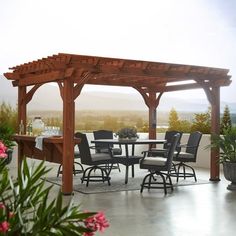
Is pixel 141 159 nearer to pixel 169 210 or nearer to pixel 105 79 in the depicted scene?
pixel 169 210

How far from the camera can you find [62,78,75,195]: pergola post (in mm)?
6895

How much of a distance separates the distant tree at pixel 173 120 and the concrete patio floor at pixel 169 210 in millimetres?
5551

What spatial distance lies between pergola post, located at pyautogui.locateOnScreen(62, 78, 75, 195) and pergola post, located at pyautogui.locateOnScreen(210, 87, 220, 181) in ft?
9.68

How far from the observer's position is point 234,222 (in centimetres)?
495

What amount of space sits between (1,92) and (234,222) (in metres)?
8.79

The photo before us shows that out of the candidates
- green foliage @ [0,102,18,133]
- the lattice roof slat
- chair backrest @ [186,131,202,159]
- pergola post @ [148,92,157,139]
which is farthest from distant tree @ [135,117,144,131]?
chair backrest @ [186,131,202,159]

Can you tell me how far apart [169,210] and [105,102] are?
10036 mm

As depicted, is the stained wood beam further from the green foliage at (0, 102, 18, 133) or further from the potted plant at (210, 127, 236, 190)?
the potted plant at (210, 127, 236, 190)

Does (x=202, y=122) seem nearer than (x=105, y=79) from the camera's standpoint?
No

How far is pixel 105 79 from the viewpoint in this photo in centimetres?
984

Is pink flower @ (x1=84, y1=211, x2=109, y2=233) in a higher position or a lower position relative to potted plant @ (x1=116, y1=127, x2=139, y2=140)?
lower

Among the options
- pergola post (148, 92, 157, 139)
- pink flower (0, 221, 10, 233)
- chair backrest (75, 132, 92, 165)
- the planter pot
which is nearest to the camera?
pink flower (0, 221, 10, 233)

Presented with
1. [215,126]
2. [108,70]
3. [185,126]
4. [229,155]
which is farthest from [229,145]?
[185,126]

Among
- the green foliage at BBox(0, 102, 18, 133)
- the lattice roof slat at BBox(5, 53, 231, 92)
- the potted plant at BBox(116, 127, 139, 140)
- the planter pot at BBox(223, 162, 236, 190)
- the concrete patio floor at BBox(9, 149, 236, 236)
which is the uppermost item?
the lattice roof slat at BBox(5, 53, 231, 92)
